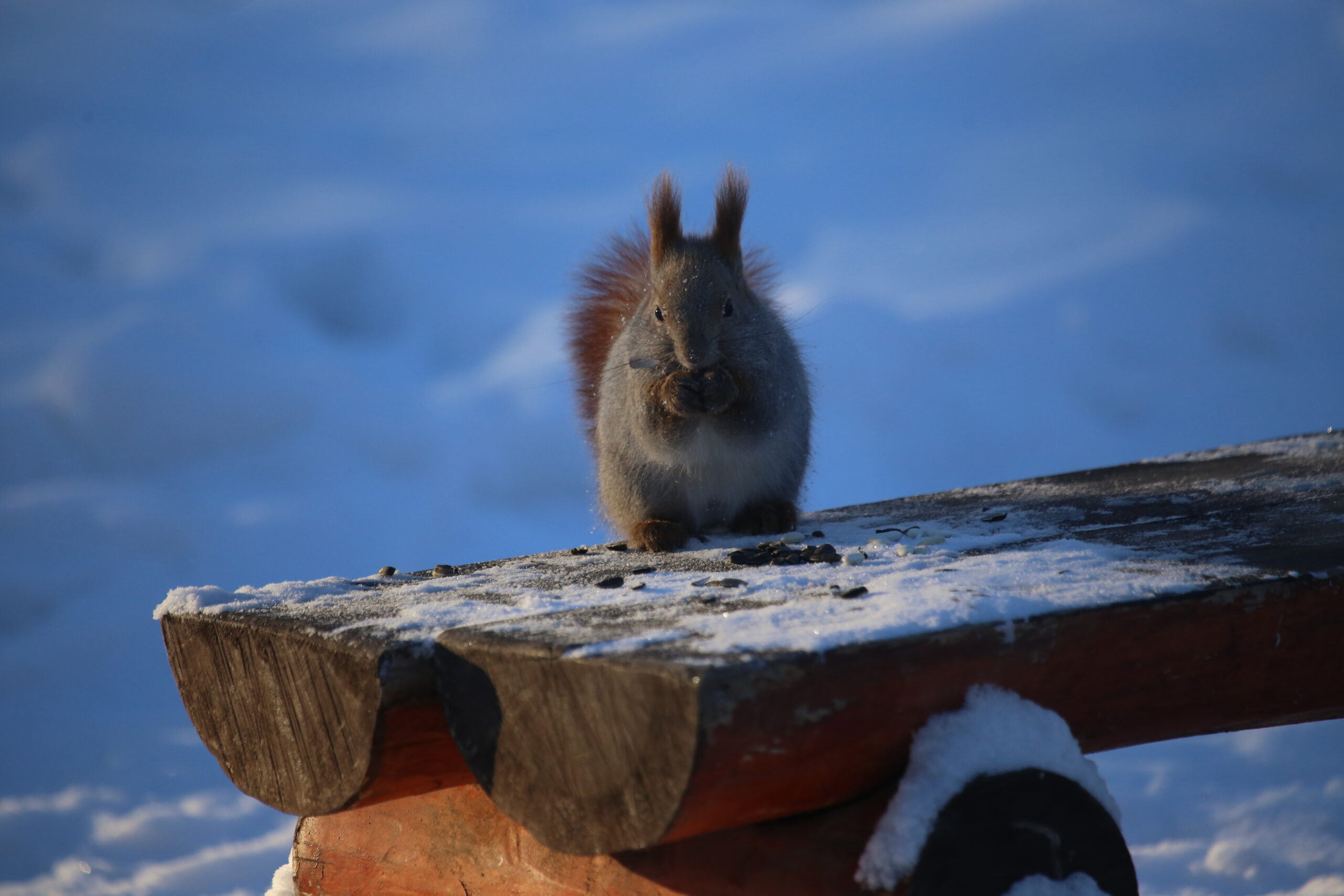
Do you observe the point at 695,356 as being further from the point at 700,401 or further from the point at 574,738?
the point at 574,738

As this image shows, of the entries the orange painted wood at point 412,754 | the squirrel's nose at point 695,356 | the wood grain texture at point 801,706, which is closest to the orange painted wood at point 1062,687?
the wood grain texture at point 801,706

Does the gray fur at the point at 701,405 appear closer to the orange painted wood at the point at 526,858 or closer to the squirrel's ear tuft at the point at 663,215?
the squirrel's ear tuft at the point at 663,215

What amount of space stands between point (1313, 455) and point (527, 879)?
8.02ft

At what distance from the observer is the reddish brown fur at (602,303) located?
112 inches

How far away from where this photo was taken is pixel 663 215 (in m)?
2.33

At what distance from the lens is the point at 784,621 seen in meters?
1.06

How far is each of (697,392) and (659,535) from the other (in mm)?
303

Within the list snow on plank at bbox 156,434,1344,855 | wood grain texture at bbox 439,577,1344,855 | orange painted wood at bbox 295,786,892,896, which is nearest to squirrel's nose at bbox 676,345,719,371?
snow on plank at bbox 156,434,1344,855

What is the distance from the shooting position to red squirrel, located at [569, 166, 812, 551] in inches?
83.9

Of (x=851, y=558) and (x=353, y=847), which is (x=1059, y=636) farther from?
(x=353, y=847)

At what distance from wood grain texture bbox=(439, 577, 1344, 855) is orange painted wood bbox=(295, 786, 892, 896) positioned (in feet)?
0.18

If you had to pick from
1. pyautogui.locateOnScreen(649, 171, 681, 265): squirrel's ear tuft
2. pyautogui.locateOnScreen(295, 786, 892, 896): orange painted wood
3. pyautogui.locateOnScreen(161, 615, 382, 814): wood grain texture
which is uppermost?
pyautogui.locateOnScreen(649, 171, 681, 265): squirrel's ear tuft

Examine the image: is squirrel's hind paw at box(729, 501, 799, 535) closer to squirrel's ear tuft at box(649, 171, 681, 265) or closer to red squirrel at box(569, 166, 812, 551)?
red squirrel at box(569, 166, 812, 551)

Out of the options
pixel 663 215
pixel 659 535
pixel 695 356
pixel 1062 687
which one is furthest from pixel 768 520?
pixel 1062 687
